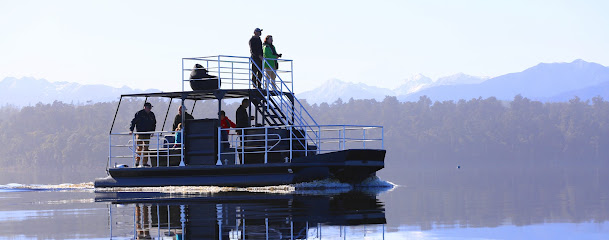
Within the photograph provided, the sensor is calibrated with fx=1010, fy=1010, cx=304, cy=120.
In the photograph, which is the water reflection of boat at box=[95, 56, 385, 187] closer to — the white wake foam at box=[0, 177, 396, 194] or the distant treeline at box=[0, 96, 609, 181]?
the white wake foam at box=[0, 177, 396, 194]

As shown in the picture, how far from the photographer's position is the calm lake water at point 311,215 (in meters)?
14.6

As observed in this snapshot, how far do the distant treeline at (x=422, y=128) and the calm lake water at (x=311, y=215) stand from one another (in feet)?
390

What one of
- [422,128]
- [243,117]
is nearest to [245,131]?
[243,117]

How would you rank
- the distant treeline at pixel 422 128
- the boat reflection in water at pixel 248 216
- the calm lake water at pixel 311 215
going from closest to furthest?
the boat reflection in water at pixel 248 216 → the calm lake water at pixel 311 215 → the distant treeline at pixel 422 128

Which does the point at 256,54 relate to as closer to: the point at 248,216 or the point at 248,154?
the point at 248,154

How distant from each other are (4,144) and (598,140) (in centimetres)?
9448

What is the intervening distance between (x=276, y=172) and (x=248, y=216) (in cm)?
909

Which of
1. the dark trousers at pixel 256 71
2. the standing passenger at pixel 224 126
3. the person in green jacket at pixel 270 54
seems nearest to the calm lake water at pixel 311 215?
the standing passenger at pixel 224 126

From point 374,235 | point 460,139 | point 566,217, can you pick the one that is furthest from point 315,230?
point 460,139

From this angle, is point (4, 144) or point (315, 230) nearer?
point (315, 230)

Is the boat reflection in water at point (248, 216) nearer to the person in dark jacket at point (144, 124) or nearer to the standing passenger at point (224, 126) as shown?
the standing passenger at point (224, 126)

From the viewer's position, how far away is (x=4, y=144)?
532ft

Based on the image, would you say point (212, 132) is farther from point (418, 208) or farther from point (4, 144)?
point (4, 144)

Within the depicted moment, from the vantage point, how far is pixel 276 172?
26.3 m
